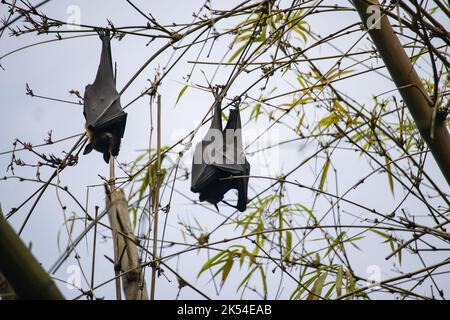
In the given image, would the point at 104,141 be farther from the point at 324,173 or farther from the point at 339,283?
the point at 339,283

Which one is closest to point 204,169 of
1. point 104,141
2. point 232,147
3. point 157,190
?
point 232,147

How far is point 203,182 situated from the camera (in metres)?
3.70

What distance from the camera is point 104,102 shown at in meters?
3.81

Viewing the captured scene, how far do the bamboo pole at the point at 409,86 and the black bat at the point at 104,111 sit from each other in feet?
4.98

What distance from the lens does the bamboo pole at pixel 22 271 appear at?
1.46 meters

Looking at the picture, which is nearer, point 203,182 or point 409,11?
point 409,11

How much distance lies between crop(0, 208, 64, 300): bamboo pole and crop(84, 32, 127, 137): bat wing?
209 cm

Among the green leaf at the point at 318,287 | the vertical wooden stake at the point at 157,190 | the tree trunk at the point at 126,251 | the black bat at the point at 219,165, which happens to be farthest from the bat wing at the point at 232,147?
the vertical wooden stake at the point at 157,190

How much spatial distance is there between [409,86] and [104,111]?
198 centimetres

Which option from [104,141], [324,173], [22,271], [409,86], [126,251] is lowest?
[22,271]

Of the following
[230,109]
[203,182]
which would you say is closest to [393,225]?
[203,182]

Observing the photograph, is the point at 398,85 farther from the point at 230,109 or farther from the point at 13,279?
the point at 13,279
